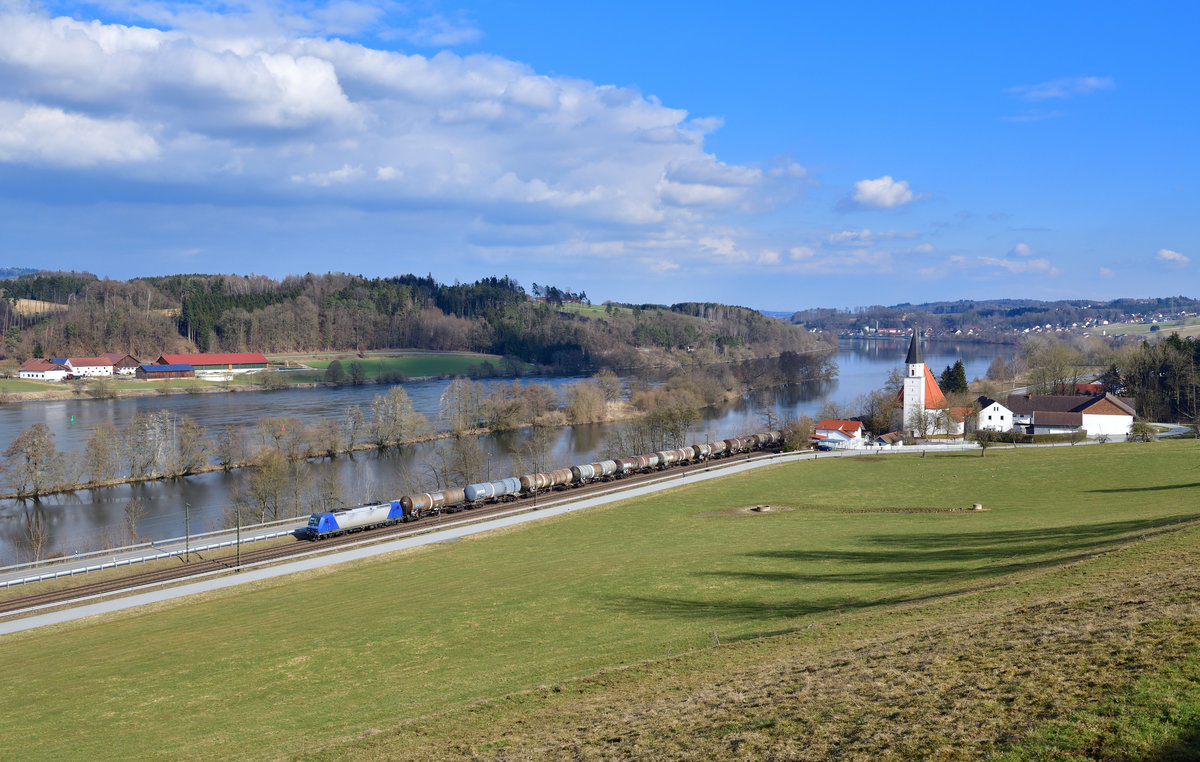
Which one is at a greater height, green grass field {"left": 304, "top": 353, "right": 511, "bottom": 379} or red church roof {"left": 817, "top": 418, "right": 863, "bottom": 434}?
green grass field {"left": 304, "top": 353, "right": 511, "bottom": 379}

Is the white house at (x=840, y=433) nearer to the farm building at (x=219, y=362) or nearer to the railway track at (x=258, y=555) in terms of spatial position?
the railway track at (x=258, y=555)

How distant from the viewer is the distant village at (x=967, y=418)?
3364 inches

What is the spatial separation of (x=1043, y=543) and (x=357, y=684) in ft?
83.1

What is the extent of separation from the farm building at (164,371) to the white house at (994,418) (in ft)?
473

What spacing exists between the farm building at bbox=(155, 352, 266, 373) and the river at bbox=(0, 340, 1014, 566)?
29681 mm

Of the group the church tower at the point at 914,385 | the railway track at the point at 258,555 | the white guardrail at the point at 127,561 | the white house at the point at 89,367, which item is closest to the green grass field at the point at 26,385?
the white house at the point at 89,367

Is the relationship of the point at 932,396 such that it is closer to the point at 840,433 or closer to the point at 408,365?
the point at 840,433

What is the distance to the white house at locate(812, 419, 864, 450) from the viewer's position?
8456 cm

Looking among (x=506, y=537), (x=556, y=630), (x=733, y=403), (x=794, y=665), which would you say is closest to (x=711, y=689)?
(x=794, y=665)

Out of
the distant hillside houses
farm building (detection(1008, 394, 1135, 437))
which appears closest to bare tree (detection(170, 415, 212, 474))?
the distant hillside houses

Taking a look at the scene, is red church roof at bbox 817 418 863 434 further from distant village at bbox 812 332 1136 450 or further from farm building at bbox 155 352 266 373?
farm building at bbox 155 352 266 373

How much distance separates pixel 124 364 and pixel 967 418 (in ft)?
542

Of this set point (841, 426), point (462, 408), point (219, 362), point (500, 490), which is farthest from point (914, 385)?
point (219, 362)

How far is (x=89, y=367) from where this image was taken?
15712 centimetres
